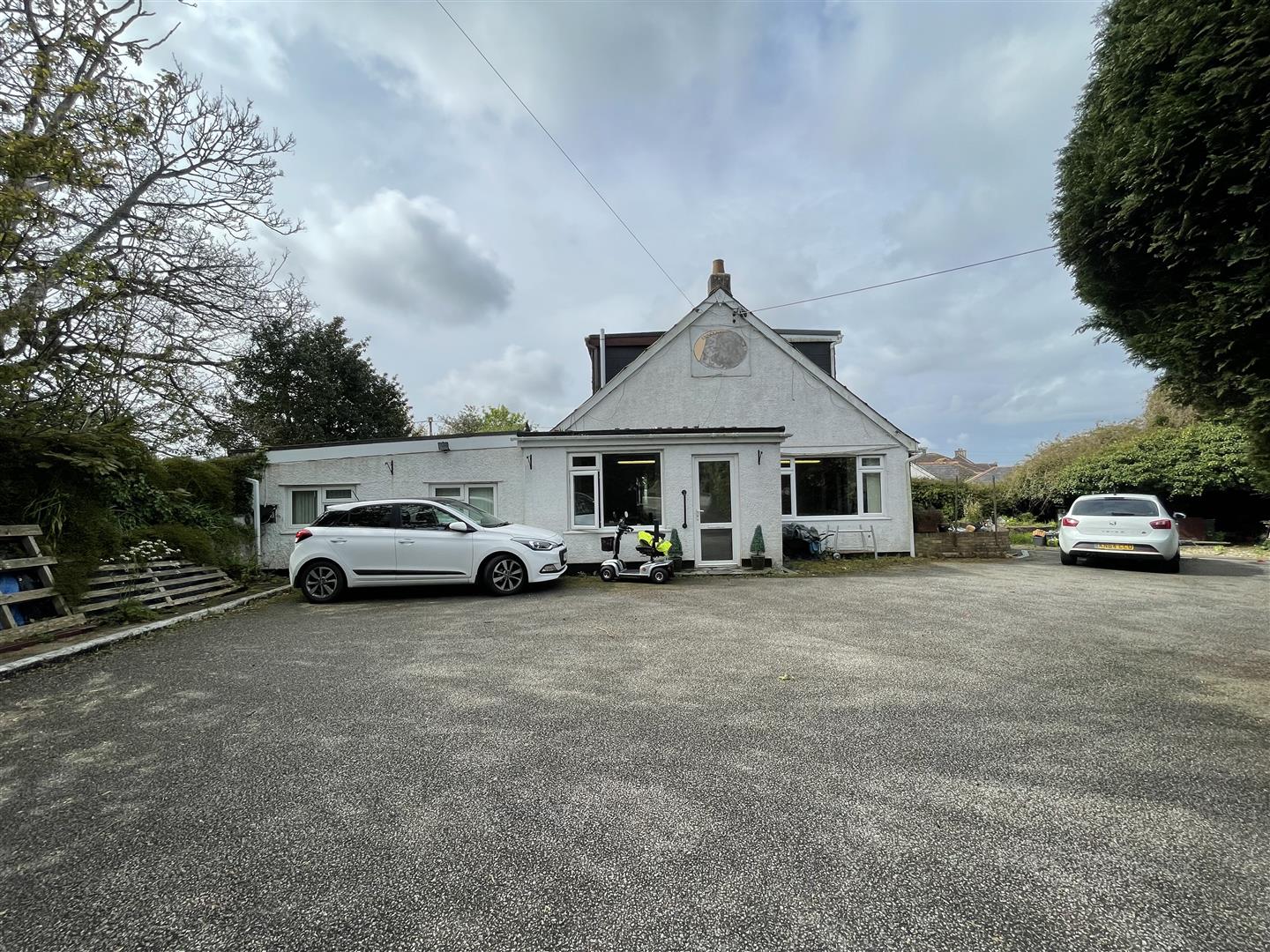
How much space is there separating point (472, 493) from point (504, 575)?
353 cm

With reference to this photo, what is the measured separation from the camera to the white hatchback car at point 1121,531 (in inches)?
429

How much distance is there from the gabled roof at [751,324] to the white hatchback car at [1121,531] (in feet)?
16.3

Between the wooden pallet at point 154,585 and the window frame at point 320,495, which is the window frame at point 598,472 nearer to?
the window frame at point 320,495

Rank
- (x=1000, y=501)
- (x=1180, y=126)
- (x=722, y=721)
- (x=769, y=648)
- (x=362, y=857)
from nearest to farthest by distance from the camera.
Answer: (x=362, y=857)
(x=1180, y=126)
(x=722, y=721)
(x=769, y=648)
(x=1000, y=501)

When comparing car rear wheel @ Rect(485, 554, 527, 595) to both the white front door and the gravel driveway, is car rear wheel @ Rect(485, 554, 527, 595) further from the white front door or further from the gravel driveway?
the white front door

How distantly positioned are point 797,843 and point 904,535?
13187 mm

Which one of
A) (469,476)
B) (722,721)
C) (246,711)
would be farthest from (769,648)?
(469,476)

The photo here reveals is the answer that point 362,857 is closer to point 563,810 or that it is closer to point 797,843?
point 563,810

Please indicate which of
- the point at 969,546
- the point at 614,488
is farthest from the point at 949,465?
the point at 614,488

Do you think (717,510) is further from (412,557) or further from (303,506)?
(303,506)

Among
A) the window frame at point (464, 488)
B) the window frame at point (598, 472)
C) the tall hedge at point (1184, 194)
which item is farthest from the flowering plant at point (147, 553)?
the tall hedge at point (1184, 194)

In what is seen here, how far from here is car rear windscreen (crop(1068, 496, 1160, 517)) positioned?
11.5 metres

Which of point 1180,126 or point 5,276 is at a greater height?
point 5,276

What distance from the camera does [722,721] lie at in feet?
11.8
